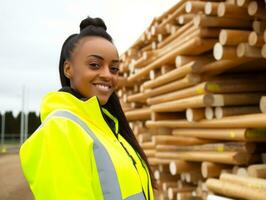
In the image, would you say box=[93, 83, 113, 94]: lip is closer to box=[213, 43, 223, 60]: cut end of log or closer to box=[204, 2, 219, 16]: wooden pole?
box=[213, 43, 223, 60]: cut end of log

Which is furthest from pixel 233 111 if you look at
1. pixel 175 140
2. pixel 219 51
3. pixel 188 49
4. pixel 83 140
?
pixel 83 140

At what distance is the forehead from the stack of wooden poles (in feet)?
7.21

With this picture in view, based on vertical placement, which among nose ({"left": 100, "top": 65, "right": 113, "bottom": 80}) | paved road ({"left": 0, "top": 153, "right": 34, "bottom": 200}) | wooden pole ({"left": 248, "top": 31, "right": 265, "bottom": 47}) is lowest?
paved road ({"left": 0, "top": 153, "right": 34, "bottom": 200})

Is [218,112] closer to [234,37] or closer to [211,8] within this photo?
[234,37]

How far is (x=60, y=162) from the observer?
1.57m

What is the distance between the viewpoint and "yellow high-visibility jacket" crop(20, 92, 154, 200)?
5.15ft

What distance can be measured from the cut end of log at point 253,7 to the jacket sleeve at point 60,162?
2.92 metres

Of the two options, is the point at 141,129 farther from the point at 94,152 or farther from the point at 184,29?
the point at 94,152

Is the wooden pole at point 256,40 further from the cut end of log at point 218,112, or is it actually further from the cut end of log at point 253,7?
the cut end of log at point 218,112

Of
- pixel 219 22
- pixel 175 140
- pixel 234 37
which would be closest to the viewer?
pixel 234 37

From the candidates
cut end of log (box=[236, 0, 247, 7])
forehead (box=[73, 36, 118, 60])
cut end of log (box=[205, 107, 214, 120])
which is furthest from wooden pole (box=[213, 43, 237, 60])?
forehead (box=[73, 36, 118, 60])

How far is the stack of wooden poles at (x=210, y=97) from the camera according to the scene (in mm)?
4262

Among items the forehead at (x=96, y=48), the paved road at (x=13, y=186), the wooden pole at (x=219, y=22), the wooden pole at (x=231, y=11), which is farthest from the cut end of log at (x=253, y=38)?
the paved road at (x=13, y=186)

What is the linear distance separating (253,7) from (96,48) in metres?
2.58
